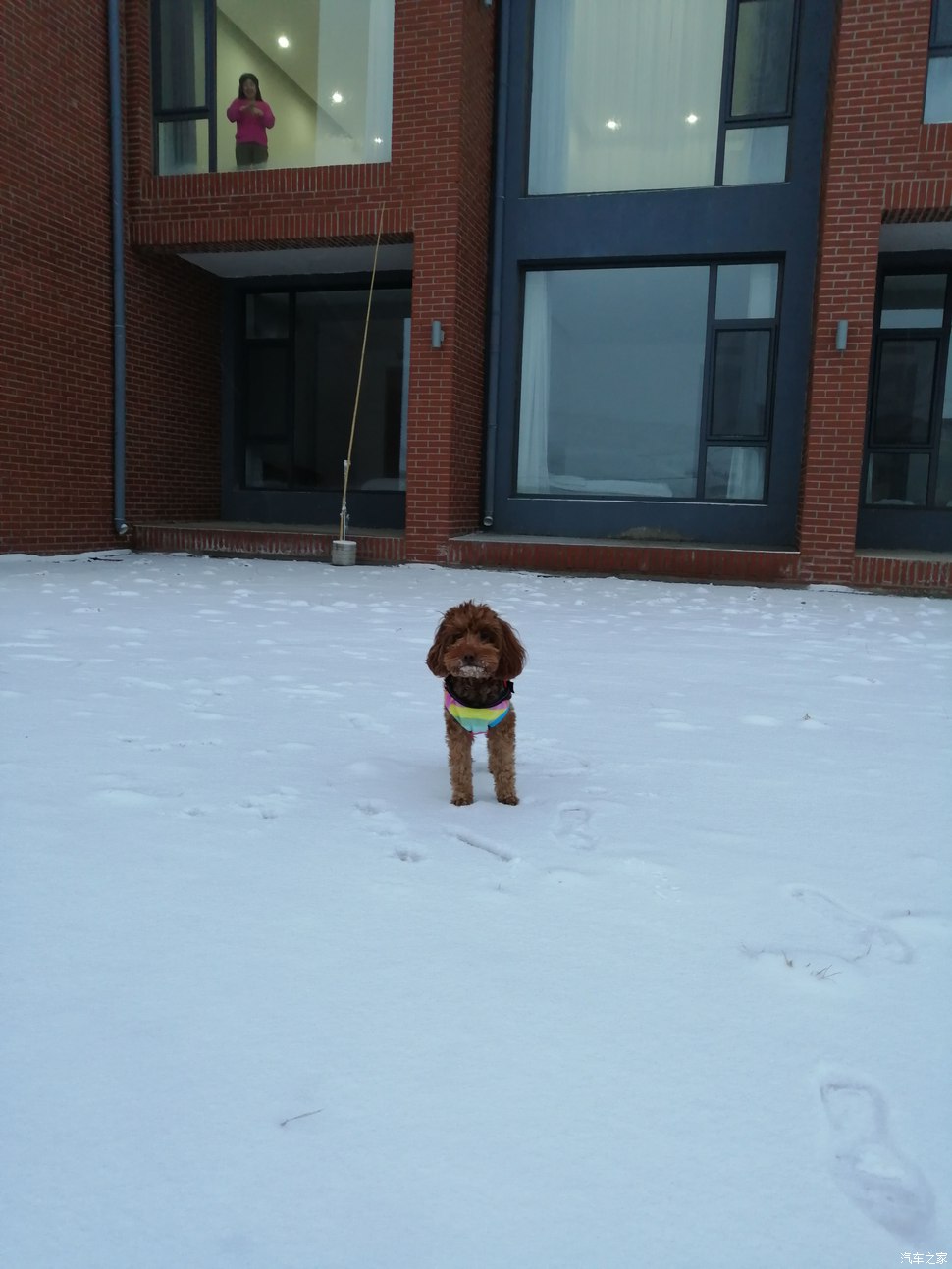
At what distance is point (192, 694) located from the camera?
3.27m

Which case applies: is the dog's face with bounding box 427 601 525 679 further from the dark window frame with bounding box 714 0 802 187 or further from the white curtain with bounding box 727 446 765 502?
the dark window frame with bounding box 714 0 802 187

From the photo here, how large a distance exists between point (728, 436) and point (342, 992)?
28.0 ft

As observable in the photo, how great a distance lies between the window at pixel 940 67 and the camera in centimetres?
743

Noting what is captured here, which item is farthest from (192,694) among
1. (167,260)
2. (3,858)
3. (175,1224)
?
(167,260)

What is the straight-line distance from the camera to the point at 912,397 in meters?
8.99

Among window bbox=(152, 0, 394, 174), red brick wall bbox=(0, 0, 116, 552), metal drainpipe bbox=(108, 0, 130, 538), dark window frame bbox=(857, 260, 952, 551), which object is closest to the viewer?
red brick wall bbox=(0, 0, 116, 552)

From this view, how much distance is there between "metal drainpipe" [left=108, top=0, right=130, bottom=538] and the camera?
8.31 meters

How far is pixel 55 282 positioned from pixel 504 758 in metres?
7.91

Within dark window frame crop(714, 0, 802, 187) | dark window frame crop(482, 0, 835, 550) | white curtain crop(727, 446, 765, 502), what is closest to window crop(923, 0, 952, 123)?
dark window frame crop(482, 0, 835, 550)

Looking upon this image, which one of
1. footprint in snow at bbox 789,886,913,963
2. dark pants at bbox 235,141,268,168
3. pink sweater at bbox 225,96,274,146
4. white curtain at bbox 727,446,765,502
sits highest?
pink sweater at bbox 225,96,274,146

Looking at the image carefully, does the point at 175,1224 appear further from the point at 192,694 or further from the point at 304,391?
the point at 304,391

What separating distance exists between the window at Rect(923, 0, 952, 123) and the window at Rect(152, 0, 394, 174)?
5.12m

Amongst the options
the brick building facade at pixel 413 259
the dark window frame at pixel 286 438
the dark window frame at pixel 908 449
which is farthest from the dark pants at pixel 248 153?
the dark window frame at pixel 908 449

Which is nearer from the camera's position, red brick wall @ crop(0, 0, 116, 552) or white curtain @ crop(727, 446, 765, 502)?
red brick wall @ crop(0, 0, 116, 552)
